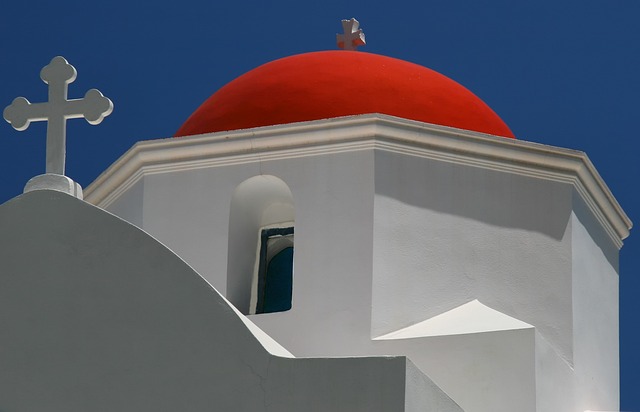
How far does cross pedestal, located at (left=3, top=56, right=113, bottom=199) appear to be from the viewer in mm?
10812

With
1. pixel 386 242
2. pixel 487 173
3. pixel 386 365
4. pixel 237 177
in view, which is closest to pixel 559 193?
pixel 487 173

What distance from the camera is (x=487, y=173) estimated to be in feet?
44.2

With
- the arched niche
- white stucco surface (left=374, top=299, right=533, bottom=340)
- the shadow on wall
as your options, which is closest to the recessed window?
the arched niche

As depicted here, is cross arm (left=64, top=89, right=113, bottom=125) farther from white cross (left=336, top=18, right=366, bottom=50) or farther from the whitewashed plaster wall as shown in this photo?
white cross (left=336, top=18, right=366, bottom=50)

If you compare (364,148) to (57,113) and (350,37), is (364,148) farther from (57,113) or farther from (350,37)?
(57,113)

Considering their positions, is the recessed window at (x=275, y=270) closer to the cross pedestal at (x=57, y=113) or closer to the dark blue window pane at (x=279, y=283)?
the dark blue window pane at (x=279, y=283)

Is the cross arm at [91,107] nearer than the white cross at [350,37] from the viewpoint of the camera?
Yes

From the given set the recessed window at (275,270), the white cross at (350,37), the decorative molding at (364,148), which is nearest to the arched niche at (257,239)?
the recessed window at (275,270)

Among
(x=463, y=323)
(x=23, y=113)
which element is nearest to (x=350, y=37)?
(x=463, y=323)

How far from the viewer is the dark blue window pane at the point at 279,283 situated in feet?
44.7

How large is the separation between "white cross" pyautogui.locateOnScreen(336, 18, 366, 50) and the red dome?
890mm

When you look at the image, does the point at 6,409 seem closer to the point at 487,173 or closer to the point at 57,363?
the point at 57,363

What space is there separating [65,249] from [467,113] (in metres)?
4.41

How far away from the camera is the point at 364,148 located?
13203mm
